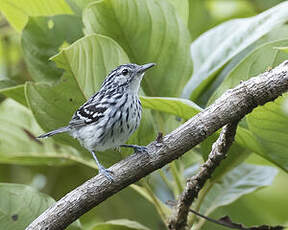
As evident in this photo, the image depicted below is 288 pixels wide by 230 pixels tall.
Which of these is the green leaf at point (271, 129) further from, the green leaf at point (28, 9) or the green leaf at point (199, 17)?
the green leaf at point (199, 17)

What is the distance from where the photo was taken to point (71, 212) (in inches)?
102

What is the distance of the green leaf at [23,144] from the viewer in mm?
3943

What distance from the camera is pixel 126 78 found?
12.7 ft

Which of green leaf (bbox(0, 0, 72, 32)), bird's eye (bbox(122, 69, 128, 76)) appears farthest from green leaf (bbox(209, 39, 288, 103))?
green leaf (bbox(0, 0, 72, 32))

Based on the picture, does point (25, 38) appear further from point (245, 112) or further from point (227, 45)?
point (245, 112)

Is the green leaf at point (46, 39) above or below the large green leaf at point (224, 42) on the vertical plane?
above

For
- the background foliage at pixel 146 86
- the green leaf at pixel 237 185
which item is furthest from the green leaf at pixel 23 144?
the green leaf at pixel 237 185

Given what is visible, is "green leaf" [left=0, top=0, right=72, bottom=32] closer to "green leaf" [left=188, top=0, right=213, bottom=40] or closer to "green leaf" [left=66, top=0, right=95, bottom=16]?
"green leaf" [left=66, top=0, right=95, bottom=16]

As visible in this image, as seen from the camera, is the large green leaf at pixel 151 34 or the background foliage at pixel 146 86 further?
the large green leaf at pixel 151 34

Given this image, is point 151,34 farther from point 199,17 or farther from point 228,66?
point 199,17

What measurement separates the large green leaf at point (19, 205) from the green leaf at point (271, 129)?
121 centimetres

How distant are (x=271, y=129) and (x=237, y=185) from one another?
928 mm

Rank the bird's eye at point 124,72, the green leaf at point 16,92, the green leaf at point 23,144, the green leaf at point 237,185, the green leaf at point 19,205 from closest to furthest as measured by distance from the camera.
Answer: the green leaf at point 19,205, the green leaf at point 16,92, the green leaf at point 237,185, the bird's eye at point 124,72, the green leaf at point 23,144

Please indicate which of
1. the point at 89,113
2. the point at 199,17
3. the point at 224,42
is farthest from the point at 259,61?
the point at 199,17
